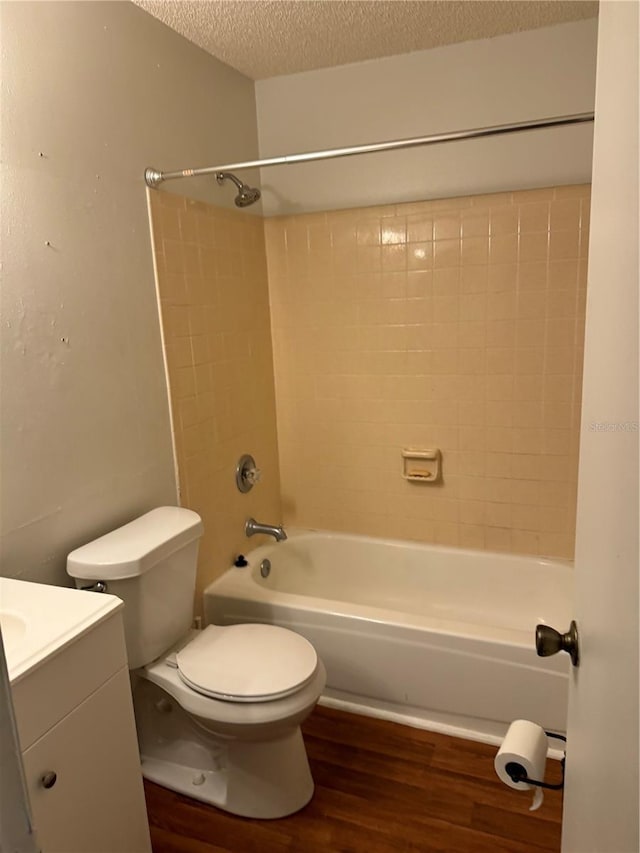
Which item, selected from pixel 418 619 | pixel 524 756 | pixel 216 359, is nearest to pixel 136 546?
pixel 216 359

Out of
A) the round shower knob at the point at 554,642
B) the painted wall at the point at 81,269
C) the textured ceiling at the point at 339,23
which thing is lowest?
the round shower knob at the point at 554,642

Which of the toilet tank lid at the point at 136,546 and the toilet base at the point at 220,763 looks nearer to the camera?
the toilet tank lid at the point at 136,546

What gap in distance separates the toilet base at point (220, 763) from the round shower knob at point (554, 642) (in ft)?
3.38

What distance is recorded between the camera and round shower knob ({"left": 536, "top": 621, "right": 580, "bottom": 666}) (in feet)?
2.85

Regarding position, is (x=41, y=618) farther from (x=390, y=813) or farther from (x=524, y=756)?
(x=390, y=813)

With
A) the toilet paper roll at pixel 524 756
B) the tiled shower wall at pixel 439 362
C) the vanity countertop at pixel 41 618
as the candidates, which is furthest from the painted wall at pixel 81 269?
the toilet paper roll at pixel 524 756

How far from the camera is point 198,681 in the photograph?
64.8 inches

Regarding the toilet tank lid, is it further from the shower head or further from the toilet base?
the shower head

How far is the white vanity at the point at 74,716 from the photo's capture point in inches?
44.4

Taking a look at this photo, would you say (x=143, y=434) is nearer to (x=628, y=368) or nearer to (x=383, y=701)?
(x=383, y=701)

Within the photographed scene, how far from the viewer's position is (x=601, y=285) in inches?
28.0

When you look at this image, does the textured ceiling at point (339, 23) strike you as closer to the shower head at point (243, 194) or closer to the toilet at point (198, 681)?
the shower head at point (243, 194)

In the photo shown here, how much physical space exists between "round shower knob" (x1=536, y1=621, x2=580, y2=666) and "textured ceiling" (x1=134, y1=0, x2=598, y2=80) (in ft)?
6.20

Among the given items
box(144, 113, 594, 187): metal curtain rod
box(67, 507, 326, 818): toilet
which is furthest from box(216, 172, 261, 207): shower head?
box(67, 507, 326, 818): toilet
